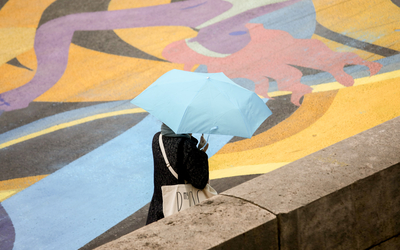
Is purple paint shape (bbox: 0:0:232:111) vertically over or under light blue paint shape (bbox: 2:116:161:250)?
over

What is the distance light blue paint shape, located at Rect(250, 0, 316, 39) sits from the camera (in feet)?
27.8

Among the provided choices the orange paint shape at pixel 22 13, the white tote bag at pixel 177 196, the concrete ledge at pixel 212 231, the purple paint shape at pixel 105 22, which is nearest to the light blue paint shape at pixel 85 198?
the white tote bag at pixel 177 196

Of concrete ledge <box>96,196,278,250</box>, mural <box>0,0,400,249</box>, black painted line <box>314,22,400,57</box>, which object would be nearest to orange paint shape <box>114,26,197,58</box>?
mural <box>0,0,400,249</box>

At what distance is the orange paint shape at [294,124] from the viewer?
5734 millimetres

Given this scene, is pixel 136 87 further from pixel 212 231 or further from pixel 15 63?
pixel 212 231

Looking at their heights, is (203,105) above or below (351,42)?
above

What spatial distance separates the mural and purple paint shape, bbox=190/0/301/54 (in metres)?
0.03

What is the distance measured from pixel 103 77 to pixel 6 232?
4260 millimetres

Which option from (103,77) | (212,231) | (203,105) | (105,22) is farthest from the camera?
(105,22)

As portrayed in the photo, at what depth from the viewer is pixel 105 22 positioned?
10.0 meters

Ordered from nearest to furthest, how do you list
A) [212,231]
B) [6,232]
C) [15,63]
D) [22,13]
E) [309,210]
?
[212,231] < [309,210] < [6,232] < [15,63] < [22,13]

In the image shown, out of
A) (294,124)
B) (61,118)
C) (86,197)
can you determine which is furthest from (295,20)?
(86,197)

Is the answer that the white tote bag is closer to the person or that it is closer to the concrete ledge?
the person

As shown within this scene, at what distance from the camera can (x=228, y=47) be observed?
27.7ft
